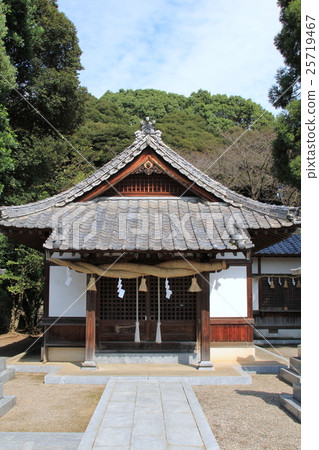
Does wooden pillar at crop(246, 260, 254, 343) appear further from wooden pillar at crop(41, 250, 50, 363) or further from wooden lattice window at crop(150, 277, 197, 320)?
wooden pillar at crop(41, 250, 50, 363)

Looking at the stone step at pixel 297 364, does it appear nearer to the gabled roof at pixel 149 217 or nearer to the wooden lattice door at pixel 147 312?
the gabled roof at pixel 149 217

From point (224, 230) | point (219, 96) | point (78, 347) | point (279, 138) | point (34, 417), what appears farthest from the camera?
point (219, 96)

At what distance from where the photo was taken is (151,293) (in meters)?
11.5

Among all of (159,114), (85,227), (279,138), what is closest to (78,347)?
(85,227)

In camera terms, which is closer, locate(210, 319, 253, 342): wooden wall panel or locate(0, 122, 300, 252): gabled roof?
locate(0, 122, 300, 252): gabled roof

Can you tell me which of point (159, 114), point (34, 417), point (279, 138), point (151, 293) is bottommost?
point (34, 417)

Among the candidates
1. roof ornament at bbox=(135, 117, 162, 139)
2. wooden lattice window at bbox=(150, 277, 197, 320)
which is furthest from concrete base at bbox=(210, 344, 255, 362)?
roof ornament at bbox=(135, 117, 162, 139)

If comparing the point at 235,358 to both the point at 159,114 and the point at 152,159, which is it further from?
the point at 159,114

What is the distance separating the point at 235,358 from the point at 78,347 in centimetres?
442

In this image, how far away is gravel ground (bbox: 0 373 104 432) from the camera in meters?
6.71

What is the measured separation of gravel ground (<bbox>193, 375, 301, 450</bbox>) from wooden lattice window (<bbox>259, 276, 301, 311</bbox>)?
23.3ft

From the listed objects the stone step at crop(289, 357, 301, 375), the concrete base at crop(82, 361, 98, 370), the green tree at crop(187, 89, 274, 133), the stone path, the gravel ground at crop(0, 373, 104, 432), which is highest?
the green tree at crop(187, 89, 274, 133)

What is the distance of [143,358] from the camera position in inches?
436

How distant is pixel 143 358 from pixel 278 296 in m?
7.82
